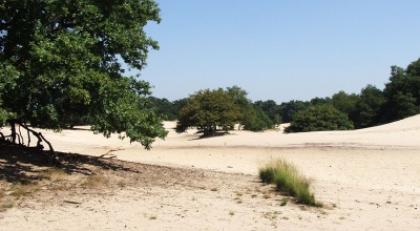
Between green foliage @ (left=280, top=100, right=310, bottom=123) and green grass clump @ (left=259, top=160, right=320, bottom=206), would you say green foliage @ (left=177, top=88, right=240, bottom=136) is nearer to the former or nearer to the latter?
green grass clump @ (left=259, top=160, right=320, bottom=206)

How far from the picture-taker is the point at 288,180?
1385 cm

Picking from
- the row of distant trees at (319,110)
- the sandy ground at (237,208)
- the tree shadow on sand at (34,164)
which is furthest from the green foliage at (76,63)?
the row of distant trees at (319,110)

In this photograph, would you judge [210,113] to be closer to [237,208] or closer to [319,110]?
Result: [319,110]

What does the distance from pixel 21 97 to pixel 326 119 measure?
44.5m

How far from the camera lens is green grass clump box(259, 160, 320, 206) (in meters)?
12.5

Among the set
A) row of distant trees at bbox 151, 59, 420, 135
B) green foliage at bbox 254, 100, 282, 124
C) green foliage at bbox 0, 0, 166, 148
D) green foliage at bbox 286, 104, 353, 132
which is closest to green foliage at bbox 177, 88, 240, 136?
row of distant trees at bbox 151, 59, 420, 135

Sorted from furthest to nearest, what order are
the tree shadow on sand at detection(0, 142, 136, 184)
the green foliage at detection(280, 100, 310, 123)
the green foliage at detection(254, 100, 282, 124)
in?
the green foliage at detection(254, 100, 282, 124), the green foliage at detection(280, 100, 310, 123), the tree shadow on sand at detection(0, 142, 136, 184)

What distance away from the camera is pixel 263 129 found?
205ft

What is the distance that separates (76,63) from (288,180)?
5.75m

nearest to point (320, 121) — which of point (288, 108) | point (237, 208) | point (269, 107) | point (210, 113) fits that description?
point (210, 113)

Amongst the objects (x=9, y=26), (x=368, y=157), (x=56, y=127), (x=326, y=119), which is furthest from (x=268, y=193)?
(x=326, y=119)

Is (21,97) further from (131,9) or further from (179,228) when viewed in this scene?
(179,228)

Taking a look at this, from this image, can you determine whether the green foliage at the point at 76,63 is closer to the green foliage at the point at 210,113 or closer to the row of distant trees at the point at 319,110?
the row of distant trees at the point at 319,110

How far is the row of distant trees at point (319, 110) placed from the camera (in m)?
46.6
